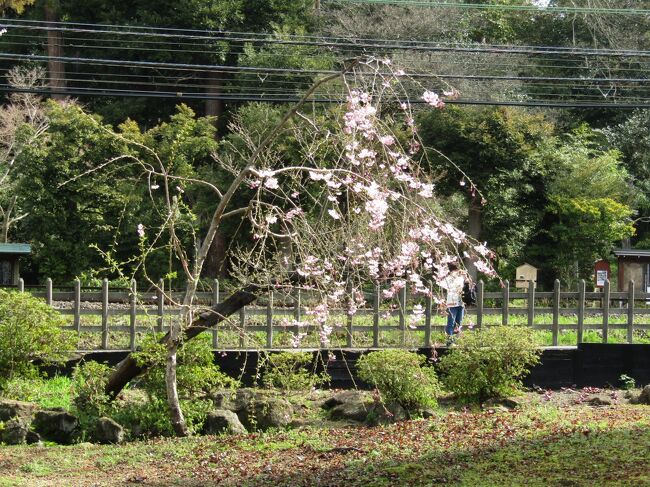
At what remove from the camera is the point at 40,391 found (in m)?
14.0

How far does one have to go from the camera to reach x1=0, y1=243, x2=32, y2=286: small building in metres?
21.7

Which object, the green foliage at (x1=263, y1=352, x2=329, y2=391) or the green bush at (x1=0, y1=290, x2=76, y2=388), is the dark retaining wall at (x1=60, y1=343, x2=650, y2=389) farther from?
the green bush at (x1=0, y1=290, x2=76, y2=388)

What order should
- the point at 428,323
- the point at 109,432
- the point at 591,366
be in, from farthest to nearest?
the point at 428,323, the point at 591,366, the point at 109,432

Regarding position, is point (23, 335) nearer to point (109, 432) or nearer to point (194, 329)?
point (109, 432)

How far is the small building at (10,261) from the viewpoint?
71.2 feet

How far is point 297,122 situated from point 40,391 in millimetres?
12409

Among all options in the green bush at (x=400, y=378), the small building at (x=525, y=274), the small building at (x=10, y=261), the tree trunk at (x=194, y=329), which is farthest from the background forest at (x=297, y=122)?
the green bush at (x=400, y=378)

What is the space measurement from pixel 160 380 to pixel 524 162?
18.3 m

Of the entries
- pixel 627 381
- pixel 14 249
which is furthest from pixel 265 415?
pixel 14 249

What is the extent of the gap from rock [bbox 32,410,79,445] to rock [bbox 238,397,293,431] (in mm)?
2135

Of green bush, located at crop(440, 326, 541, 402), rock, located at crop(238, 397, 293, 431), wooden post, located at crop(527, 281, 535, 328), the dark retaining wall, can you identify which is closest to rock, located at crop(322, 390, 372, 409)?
rock, located at crop(238, 397, 293, 431)

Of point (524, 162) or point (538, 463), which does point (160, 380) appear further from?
point (524, 162)

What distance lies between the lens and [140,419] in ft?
39.3

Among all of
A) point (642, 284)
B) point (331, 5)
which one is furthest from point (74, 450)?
point (331, 5)
